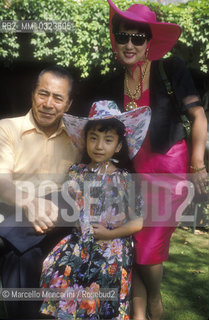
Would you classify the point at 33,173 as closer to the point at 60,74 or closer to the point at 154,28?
the point at 60,74

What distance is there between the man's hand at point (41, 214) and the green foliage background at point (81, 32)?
871mm

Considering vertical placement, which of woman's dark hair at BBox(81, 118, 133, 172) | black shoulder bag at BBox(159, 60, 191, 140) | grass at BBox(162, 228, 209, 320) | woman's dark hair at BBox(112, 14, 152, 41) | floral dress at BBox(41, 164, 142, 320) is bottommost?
grass at BBox(162, 228, 209, 320)

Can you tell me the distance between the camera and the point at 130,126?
7.89ft

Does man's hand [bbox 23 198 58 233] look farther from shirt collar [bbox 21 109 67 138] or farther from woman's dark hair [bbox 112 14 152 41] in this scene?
woman's dark hair [bbox 112 14 152 41]

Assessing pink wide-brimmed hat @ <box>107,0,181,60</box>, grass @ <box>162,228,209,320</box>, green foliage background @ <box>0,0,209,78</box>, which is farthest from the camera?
grass @ <box>162,228,209,320</box>

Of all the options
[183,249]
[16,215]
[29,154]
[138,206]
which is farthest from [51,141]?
[183,249]

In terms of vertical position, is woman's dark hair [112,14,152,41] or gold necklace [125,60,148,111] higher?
woman's dark hair [112,14,152,41]

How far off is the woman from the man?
1.12 ft

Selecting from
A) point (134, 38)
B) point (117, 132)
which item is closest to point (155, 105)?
point (117, 132)

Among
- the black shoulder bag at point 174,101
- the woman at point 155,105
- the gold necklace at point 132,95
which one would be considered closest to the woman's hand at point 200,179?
the woman at point 155,105

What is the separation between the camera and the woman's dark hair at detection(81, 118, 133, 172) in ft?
7.72

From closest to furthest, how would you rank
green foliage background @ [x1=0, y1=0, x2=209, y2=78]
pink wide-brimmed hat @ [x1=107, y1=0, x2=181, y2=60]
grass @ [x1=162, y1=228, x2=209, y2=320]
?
pink wide-brimmed hat @ [x1=107, y1=0, x2=181, y2=60], green foliage background @ [x1=0, y1=0, x2=209, y2=78], grass @ [x1=162, y1=228, x2=209, y2=320]

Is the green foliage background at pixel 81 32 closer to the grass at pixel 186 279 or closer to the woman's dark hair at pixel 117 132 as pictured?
the woman's dark hair at pixel 117 132

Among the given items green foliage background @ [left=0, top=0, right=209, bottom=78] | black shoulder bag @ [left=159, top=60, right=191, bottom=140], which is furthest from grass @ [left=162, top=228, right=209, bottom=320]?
green foliage background @ [left=0, top=0, right=209, bottom=78]
